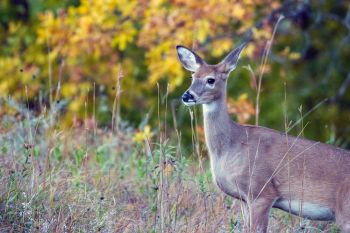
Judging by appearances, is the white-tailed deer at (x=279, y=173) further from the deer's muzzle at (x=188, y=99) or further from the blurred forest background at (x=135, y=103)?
the blurred forest background at (x=135, y=103)

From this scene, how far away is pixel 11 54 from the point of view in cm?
1580

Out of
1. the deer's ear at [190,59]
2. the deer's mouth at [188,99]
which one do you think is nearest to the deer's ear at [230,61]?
the deer's ear at [190,59]

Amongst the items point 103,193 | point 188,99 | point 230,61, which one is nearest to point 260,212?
point 188,99

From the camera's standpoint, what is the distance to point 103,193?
23.6 ft

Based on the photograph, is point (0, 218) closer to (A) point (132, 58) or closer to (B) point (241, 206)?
(B) point (241, 206)

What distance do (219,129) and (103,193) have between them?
0.99 meters

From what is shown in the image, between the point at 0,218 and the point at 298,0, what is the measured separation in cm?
790

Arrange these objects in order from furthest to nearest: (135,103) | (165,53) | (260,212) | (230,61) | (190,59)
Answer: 1. (135,103)
2. (165,53)
3. (190,59)
4. (230,61)
5. (260,212)

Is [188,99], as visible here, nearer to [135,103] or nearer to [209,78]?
[209,78]

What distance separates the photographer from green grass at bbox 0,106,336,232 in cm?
637

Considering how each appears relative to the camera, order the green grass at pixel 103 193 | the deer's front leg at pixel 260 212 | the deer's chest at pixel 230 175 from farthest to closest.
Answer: the deer's chest at pixel 230 175, the deer's front leg at pixel 260 212, the green grass at pixel 103 193

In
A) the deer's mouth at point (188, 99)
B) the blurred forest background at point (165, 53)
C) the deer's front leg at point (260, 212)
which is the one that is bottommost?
the blurred forest background at point (165, 53)

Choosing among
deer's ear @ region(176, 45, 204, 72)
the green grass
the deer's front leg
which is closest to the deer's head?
deer's ear @ region(176, 45, 204, 72)

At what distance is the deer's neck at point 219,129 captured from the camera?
738 cm
